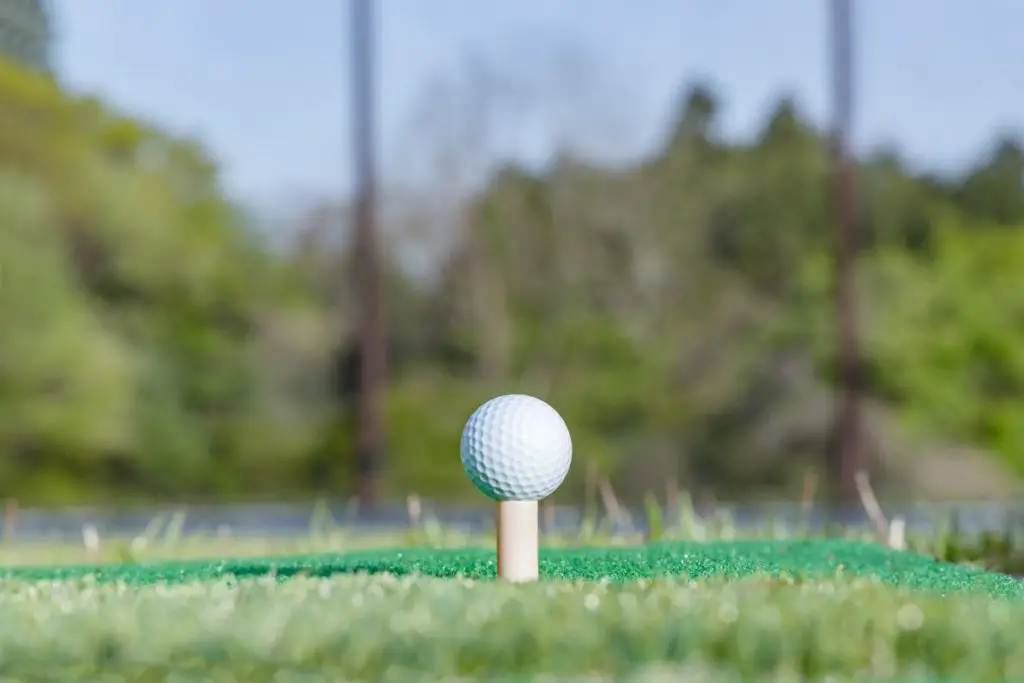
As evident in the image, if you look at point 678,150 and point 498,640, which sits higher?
point 678,150

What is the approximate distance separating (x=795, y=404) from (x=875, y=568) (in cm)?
780

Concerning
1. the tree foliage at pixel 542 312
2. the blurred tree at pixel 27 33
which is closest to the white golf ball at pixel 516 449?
the tree foliage at pixel 542 312

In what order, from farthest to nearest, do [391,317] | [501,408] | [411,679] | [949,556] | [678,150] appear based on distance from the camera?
[678,150], [391,317], [949,556], [501,408], [411,679]

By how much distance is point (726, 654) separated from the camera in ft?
5.88

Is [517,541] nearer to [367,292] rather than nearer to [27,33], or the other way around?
[367,292]

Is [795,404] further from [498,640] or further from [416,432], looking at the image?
[498,640]

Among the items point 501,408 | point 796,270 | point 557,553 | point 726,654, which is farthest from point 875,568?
point 796,270

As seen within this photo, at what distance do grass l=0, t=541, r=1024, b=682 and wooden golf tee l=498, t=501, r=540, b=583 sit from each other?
0.25 metres

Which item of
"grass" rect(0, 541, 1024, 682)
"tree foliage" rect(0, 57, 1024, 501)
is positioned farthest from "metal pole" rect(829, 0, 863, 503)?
"grass" rect(0, 541, 1024, 682)

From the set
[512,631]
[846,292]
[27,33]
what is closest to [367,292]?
[846,292]

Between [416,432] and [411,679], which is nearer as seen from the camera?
[411,679]

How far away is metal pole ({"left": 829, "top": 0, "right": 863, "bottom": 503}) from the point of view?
24.8 ft

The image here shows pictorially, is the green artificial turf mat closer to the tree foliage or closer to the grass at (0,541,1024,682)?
the grass at (0,541,1024,682)

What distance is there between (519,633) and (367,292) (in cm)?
610
